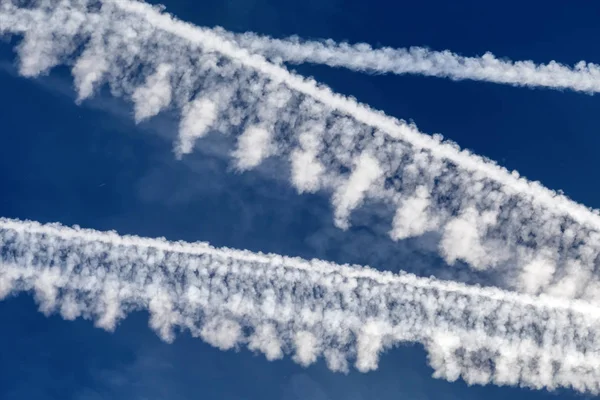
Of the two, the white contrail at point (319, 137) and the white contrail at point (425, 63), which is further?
the white contrail at point (425, 63)

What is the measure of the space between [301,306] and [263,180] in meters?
1.20

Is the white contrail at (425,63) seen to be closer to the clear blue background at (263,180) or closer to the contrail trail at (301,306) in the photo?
the clear blue background at (263,180)

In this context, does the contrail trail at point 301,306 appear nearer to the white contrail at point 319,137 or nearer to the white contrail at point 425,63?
the white contrail at point 319,137

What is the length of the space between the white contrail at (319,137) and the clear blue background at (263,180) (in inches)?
6.1

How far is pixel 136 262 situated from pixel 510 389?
3.54 metres

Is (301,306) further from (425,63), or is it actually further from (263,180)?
(425,63)

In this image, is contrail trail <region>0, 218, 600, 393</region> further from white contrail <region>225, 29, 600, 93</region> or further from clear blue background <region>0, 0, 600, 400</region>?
white contrail <region>225, 29, 600, 93</region>

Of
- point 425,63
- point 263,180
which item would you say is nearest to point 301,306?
point 263,180

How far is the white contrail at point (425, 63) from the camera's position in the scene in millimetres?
6043

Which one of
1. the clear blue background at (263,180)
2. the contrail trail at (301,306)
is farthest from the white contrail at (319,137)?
the contrail trail at (301,306)

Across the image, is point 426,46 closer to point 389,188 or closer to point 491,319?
point 389,188

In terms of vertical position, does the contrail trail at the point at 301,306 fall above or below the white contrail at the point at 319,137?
below

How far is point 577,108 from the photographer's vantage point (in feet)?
19.9

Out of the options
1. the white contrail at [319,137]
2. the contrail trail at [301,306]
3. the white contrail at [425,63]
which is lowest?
the contrail trail at [301,306]
